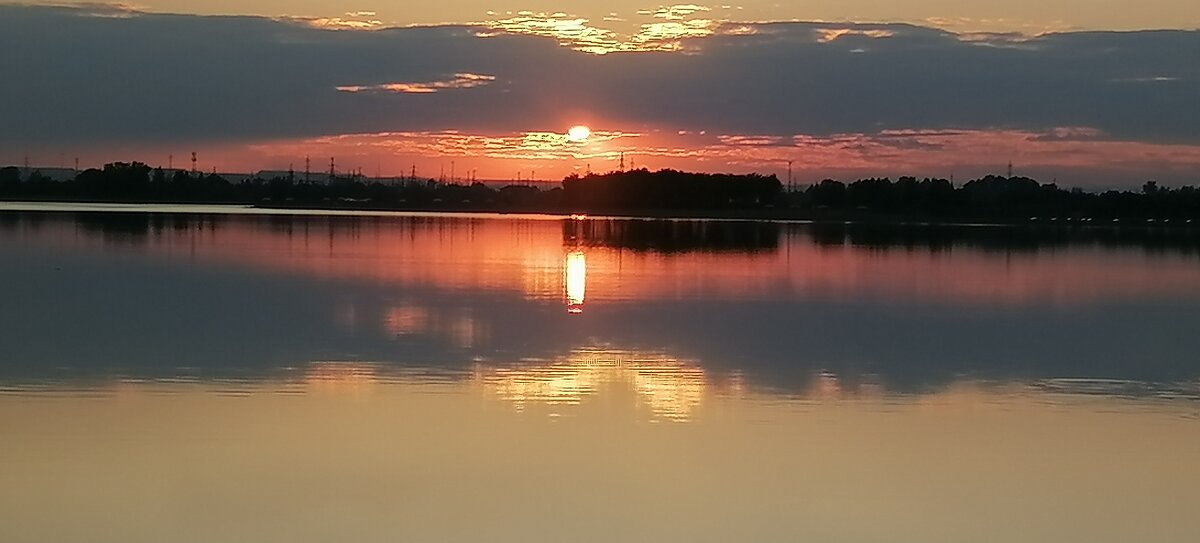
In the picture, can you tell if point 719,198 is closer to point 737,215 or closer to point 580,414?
point 737,215

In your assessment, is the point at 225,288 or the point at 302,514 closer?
the point at 302,514

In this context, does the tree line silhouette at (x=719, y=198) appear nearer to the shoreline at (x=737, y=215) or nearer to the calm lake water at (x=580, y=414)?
the shoreline at (x=737, y=215)

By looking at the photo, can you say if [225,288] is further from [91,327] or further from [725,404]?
[725,404]

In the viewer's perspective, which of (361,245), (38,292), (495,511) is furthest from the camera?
(361,245)

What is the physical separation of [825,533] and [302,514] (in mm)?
2821

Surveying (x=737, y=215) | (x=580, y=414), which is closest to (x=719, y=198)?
(x=737, y=215)

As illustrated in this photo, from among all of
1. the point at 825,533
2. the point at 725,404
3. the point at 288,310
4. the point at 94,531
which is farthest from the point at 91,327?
the point at 825,533

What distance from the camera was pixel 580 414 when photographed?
1094 cm

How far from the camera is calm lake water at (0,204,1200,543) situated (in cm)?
808

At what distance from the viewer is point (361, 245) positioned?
3672 centimetres

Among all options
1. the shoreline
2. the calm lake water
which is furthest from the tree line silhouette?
the calm lake water

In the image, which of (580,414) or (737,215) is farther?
(737,215)

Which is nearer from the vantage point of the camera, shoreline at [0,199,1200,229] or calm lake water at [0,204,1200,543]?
calm lake water at [0,204,1200,543]

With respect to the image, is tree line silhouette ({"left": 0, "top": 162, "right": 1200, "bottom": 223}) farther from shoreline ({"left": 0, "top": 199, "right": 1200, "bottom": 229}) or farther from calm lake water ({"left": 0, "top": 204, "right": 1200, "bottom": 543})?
calm lake water ({"left": 0, "top": 204, "right": 1200, "bottom": 543})
